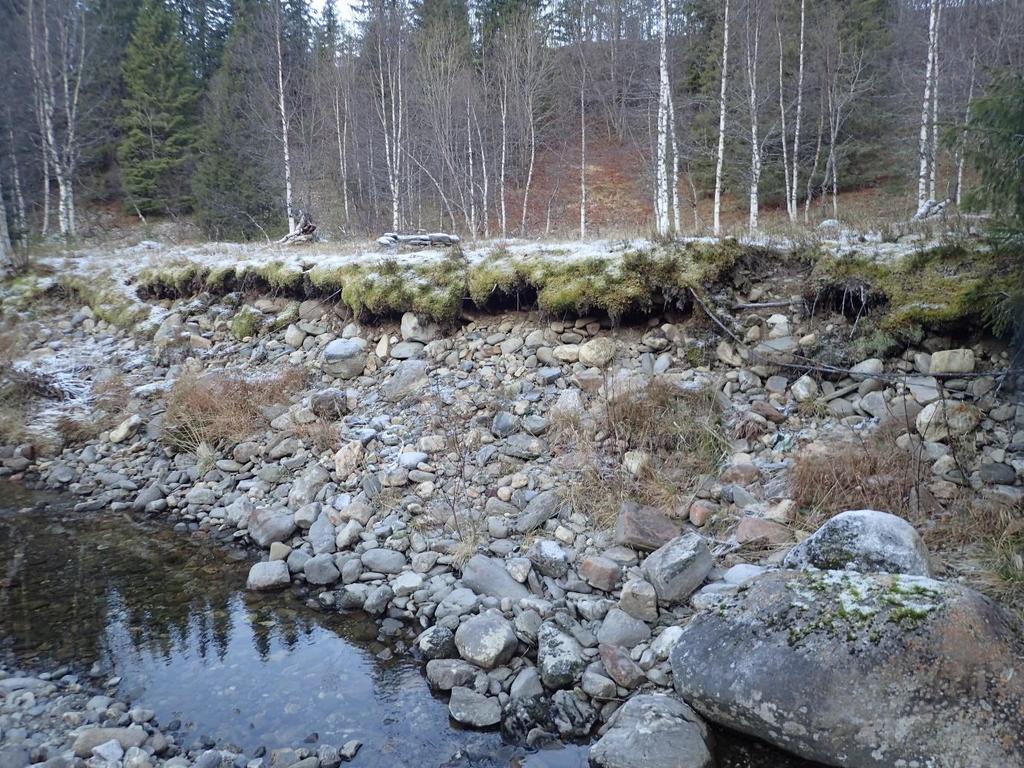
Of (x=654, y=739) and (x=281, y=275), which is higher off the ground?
(x=281, y=275)

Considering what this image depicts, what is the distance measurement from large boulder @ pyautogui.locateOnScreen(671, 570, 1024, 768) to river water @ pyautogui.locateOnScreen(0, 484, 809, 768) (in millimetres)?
332

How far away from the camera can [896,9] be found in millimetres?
26156

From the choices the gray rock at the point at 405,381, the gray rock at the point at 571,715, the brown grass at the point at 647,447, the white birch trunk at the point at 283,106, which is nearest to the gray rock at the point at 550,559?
the brown grass at the point at 647,447

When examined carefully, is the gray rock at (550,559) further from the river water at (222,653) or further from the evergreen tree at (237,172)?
the evergreen tree at (237,172)

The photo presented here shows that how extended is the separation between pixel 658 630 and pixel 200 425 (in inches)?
262

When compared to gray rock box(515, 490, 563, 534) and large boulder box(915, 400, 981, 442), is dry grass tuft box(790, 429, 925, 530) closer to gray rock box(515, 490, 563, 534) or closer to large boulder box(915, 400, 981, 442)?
large boulder box(915, 400, 981, 442)

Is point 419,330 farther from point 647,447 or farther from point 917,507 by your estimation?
point 917,507

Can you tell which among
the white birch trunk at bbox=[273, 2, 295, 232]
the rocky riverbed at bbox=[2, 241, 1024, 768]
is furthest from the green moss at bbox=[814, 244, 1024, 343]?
the white birch trunk at bbox=[273, 2, 295, 232]

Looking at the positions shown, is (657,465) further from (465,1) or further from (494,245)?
(465,1)

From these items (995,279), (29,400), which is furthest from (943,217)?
(29,400)

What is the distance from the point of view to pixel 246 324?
35.0 ft

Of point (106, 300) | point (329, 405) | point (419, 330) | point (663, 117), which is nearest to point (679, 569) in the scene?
point (329, 405)

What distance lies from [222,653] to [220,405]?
4.49m

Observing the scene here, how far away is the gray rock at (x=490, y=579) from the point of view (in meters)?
4.97
